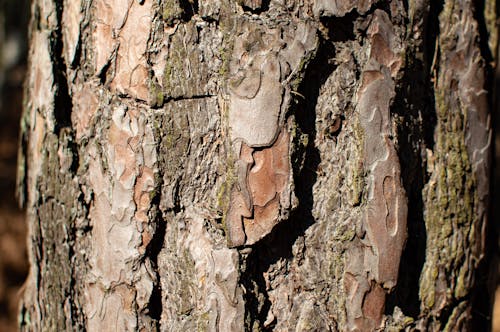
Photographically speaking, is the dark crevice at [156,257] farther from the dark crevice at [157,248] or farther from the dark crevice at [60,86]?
the dark crevice at [60,86]

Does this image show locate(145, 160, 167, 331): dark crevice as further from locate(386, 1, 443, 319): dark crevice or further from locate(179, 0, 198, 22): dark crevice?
locate(386, 1, 443, 319): dark crevice

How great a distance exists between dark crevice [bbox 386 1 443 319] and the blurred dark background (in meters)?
3.37

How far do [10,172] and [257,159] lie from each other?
15.1ft

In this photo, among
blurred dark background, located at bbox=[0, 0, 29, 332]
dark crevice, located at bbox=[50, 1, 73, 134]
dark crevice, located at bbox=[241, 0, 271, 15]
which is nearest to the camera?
dark crevice, located at bbox=[241, 0, 271, 15]

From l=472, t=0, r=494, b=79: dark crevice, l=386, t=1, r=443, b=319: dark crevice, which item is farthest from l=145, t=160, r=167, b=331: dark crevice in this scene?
l=472, t=0, r=494, b=79: dark crevice

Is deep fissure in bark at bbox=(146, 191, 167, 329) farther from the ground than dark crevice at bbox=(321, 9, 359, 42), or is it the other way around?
dark crevice at bbox=(321, 9, 359, 42)

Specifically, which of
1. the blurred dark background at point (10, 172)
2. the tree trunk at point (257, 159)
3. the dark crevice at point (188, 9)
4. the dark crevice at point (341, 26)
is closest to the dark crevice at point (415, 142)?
the tree trunk at point (257, 159)

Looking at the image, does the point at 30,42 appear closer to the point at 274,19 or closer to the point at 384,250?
the point at 274,19

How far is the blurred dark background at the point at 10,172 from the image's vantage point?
407 centimetres

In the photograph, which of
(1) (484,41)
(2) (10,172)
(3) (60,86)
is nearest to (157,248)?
(3) (60,86)

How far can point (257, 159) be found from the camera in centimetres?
83

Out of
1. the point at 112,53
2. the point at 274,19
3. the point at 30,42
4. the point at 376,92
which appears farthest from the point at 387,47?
the point at 30,42

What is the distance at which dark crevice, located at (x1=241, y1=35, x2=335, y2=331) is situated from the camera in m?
0.86

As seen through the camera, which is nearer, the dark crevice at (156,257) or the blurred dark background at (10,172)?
the dark crevice at (156,257)
